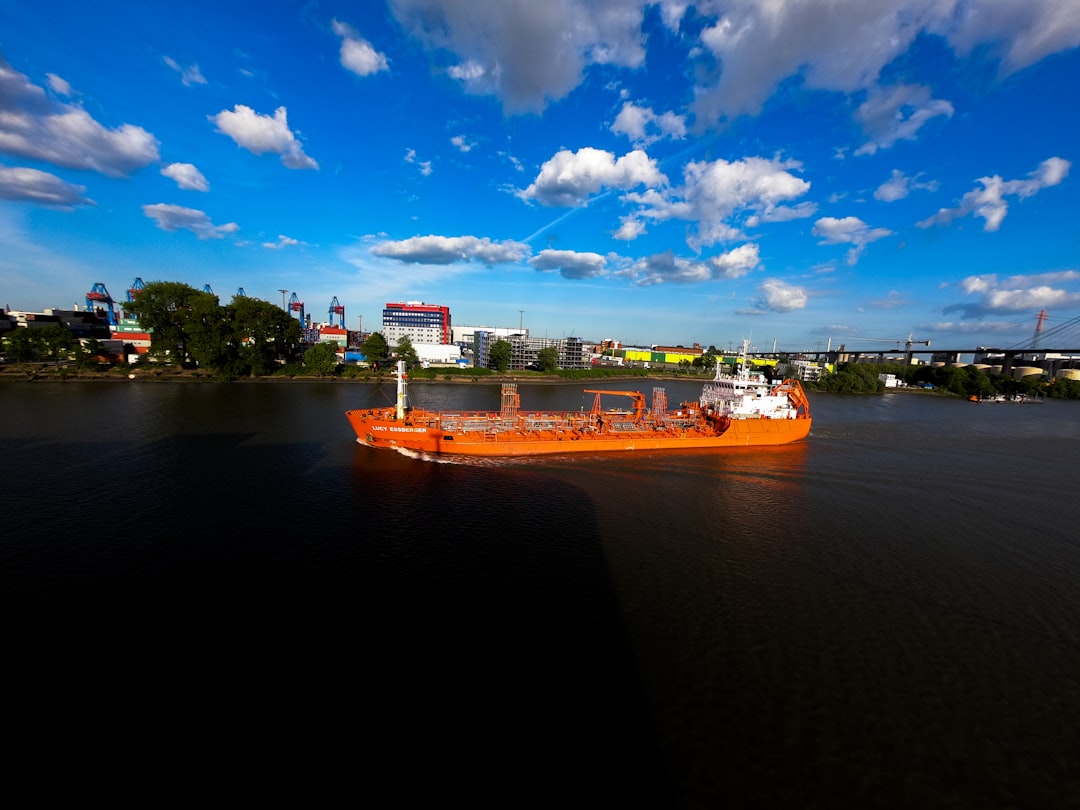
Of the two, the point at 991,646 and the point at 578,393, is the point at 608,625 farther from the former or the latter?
the point at 578,393

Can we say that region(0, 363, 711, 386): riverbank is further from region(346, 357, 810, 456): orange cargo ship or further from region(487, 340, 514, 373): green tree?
region(346, 357, 810, 456): orange cargo ship

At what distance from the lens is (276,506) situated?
1557 centimetres

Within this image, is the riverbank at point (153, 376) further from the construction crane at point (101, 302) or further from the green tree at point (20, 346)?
the construction crane at point (101, 302)

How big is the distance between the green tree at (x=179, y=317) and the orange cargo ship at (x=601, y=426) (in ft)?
138

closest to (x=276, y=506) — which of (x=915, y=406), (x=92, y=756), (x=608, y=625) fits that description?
(x=92, y=756)

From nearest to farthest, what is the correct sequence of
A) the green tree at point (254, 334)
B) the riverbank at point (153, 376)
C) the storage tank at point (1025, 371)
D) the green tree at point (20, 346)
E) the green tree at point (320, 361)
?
the riverbank at point (153, 376), the green tree at point (20, 346), the green tree at point (254, 334), the green tree at point (320, 361), the storage tank at point (1025, 371)

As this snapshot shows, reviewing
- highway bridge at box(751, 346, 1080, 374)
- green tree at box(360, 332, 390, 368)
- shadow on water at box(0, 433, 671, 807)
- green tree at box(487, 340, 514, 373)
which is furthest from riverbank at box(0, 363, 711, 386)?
highway bridge at box(751, 346, 1080, 374)

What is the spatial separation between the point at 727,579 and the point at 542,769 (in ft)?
25.0

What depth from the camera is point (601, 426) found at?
86.0 ft

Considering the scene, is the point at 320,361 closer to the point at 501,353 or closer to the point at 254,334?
the point at 254,334

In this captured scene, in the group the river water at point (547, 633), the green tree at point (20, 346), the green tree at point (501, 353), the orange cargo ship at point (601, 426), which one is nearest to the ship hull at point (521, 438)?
the orange cargo ship at point (601, 426)

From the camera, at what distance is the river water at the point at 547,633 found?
21.3 ft

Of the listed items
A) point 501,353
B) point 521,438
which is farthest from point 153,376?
point 521,438

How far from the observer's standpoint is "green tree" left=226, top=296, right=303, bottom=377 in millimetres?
54781
